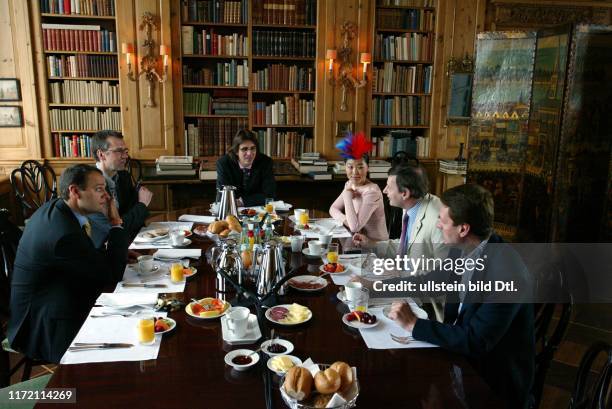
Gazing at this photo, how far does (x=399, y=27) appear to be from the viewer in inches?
210

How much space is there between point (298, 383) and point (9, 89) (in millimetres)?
4823

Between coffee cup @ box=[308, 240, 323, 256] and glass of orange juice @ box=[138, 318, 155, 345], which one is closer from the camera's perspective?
glass of orange juice @ box=[138, 318, 155, 345]

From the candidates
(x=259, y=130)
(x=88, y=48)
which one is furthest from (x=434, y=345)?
(x=88, y=48)

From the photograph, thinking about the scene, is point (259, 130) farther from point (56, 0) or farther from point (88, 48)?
point (56, 0)

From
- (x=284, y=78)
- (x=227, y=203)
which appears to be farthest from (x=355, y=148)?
(x=284, y=78)

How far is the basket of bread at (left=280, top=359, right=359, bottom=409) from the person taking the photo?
4.17 ft

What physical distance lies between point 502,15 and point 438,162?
1.65 meters

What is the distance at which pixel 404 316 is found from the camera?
68.1 inches

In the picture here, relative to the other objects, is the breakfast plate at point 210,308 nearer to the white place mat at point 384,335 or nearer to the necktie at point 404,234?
the white place mat at point 384,335

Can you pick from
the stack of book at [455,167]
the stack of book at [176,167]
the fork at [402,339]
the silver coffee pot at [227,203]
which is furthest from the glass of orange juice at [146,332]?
the stack of book at [455,167]

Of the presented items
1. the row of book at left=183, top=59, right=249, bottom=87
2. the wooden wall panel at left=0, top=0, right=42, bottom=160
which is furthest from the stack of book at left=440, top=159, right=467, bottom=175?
the wooden wall panel at left=0, top=0, right=42, bottom=160

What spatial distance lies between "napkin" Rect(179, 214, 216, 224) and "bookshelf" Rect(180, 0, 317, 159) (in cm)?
207

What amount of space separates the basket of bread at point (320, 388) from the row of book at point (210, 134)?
4.25 m

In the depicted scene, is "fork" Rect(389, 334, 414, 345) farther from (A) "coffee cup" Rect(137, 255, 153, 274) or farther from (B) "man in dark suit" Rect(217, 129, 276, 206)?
(B) "man in dark suit" Rect(217, 129, 276, 206)
